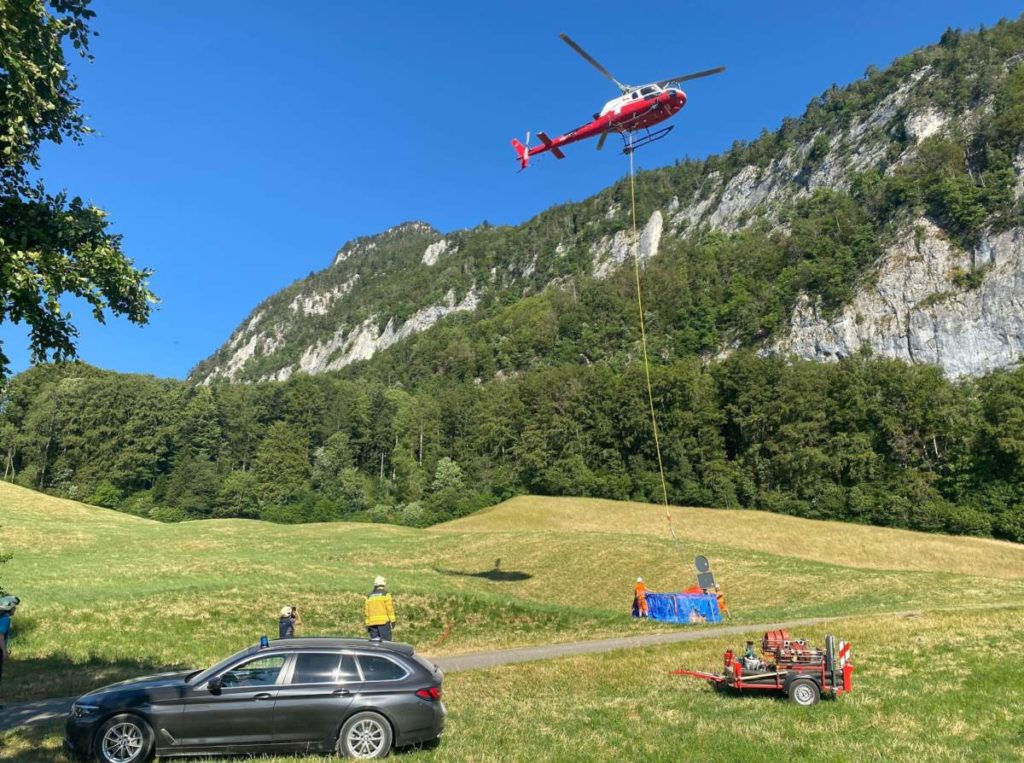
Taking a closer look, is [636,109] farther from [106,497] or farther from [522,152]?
[106,497]

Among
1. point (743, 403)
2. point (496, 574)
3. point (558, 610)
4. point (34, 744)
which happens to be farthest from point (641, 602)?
point (743, 403)

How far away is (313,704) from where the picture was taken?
9516mm

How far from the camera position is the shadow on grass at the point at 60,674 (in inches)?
549

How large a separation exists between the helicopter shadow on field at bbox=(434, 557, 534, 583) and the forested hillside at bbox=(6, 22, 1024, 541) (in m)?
36.8

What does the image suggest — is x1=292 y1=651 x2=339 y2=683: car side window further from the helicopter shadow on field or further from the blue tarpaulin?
the helicopter shadow on field

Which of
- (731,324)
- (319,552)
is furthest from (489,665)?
(731,324)

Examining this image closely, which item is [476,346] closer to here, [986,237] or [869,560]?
[986,237]

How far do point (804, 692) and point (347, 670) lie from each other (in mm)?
9045

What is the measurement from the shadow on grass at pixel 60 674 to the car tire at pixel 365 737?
25.9 feet

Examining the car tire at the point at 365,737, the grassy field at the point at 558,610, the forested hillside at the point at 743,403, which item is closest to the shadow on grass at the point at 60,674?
the grassy field at the point at 558,610

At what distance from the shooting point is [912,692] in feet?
40.9

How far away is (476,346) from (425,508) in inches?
3813

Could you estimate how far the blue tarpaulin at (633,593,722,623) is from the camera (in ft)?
89.3

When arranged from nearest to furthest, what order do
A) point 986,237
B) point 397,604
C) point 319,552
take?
point 397,604 → point 319,552 → point 986,237
